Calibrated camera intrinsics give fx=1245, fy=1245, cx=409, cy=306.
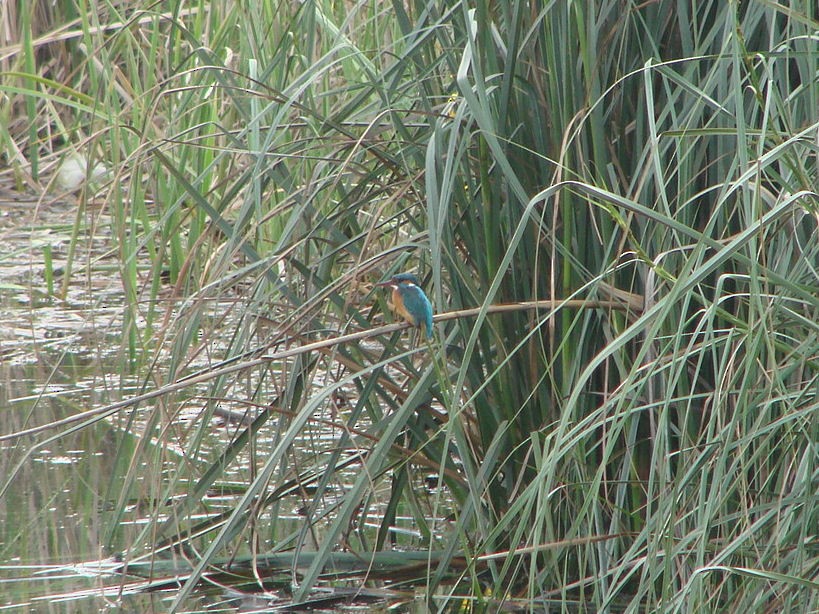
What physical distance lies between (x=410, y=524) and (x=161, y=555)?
0.62 m

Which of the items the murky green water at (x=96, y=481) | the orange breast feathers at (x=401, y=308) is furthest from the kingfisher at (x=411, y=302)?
the murky green water at (x=96, y=481)

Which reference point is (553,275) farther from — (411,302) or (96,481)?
(96,481)

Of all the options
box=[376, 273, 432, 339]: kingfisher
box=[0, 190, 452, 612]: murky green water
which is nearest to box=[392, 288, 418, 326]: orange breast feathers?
box=[376, 273, 432, 339]: kingfisher

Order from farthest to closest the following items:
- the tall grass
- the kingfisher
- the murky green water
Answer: the murky green water, the kingfisher, the tall grass

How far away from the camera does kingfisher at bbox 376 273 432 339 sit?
242 cm

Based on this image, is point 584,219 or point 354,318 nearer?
point 584,219

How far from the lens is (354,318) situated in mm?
2672

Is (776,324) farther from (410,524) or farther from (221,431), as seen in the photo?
(221,431)

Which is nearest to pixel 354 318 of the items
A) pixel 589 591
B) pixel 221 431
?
pixel 589 591

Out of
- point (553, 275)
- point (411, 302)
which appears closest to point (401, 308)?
point (411, 302)

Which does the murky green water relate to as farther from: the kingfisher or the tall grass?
the kingfisher

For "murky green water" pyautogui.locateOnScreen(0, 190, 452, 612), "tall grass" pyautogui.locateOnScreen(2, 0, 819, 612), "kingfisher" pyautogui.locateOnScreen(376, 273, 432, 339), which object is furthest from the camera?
"murky green water" pyautogui.locateOnScreen(0, 190, 452, 612)

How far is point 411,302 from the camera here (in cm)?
246

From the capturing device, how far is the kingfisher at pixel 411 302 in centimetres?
242
